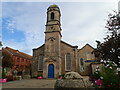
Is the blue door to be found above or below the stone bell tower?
below

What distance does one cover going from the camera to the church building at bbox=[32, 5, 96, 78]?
1966cm

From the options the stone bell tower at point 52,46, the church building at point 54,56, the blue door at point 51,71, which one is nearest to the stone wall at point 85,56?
the church building at point 54,56

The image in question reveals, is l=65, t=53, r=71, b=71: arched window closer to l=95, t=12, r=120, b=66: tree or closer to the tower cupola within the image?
the tower cupola

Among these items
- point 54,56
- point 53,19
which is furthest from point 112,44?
point 53,19

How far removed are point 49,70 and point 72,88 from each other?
602 inches

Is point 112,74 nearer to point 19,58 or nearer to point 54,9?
point 54,9

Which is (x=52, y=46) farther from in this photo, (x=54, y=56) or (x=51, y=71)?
(x=51, y=71)

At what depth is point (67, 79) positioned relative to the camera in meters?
5.23

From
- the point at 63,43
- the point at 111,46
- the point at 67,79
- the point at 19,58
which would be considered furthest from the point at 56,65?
the point at 19,58

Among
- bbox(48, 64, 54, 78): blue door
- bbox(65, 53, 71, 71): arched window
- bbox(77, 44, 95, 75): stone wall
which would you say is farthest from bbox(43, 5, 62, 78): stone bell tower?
bbox(77, 44, 95, 75): stone wall

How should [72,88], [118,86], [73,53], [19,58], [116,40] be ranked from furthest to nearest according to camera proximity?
[19,58]
[73,53]
[116,40]
[118,86]
[72,88]

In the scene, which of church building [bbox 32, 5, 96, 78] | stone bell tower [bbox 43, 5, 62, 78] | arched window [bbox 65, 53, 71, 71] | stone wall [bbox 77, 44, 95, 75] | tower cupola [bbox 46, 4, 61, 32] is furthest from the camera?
stone wall [bbox 77, 44, 95, 75]

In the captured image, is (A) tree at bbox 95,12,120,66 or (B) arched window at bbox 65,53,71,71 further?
(B) arched window at bbox 65,53,71,71

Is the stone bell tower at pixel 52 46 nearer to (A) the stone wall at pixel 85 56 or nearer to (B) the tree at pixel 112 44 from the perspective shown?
(A) the stone wall at pixel 85 56
